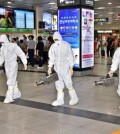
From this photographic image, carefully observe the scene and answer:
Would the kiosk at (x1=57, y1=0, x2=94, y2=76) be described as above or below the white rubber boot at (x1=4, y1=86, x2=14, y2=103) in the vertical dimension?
above

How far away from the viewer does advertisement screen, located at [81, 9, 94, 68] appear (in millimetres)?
10805

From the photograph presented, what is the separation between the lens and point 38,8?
20.9 meters

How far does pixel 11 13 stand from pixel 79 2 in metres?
9.35

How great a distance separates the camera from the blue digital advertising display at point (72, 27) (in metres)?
10.6

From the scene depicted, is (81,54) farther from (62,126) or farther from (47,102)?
(62,126)

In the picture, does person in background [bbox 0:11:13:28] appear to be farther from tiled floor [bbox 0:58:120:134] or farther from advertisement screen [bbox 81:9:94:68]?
tiled floor [bbox 0:58:120:134]

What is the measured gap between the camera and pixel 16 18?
1948cm

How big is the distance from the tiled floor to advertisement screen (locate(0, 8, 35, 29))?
10.9 metres

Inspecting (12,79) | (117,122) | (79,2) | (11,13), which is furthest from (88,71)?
(11,13)

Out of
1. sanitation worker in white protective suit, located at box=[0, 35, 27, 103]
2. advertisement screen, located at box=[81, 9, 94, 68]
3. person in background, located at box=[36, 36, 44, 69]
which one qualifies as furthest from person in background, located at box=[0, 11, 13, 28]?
sanitation worker in white protective suit, located at box=[0, 35, 27, 103]

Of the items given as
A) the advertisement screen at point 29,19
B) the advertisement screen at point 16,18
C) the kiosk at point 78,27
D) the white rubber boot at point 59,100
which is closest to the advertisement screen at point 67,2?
the kiosk at point 78,27

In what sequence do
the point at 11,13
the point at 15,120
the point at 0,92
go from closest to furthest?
the point at 15,120 < the point at 0,92 < the point at 11,13

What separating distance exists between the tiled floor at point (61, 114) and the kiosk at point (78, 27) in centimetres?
253

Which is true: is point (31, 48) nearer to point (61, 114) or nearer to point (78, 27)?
point (78, 27)
